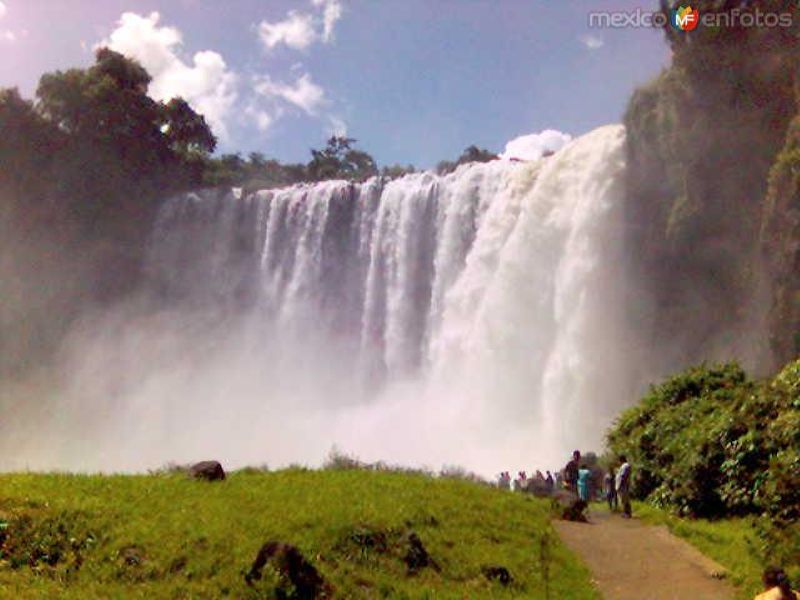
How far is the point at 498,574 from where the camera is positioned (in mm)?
9602

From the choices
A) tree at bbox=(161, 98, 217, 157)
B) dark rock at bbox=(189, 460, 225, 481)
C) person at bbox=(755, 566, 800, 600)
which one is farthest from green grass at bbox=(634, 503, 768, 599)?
tree at bbox=(161, 98, 217, 157)

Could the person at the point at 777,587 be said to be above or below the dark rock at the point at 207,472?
below

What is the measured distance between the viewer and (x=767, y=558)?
356 inches

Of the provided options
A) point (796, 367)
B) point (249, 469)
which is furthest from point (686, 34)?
point (249, 469)

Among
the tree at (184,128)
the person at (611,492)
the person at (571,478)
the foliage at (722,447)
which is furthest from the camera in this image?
the tree at (184,128)

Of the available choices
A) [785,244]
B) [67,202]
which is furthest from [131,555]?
[67,202]

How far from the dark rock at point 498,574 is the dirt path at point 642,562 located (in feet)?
3.82

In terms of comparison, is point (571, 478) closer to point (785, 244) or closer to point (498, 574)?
point (498, 574)

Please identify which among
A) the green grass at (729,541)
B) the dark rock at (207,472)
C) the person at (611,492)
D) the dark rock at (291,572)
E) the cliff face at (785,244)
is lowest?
the dark rock at (291,572)

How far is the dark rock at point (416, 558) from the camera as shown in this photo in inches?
377

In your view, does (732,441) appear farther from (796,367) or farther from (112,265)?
(112,265)

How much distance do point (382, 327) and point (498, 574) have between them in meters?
26.8

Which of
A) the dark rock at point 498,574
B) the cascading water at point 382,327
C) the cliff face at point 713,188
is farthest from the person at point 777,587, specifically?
the cascading water at point 382,327

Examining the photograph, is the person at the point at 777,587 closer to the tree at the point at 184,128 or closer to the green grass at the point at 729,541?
the green grass at the point at 729,541
